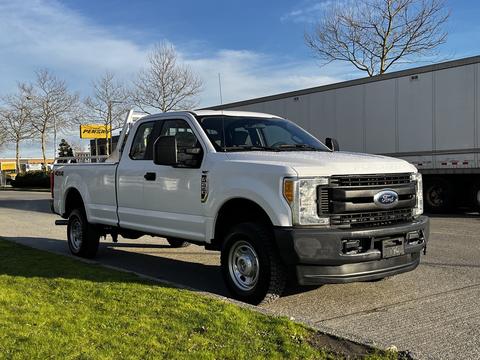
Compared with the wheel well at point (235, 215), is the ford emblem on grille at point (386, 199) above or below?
above

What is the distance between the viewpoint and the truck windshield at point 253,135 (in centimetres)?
630

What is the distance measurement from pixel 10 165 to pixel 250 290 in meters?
96.8

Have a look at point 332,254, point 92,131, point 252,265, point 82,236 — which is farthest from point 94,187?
point 92,131

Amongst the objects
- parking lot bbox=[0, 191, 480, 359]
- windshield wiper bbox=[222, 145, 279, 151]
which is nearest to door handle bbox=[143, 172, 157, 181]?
windshield wiper bbox=[222, 145, 279, 151]

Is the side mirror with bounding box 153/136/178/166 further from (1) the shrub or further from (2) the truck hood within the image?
(1) the shrub

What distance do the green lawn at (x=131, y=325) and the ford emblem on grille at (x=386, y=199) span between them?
Result: 1.55 m

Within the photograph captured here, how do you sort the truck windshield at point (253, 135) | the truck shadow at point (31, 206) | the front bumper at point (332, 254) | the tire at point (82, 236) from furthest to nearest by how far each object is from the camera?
the truck shadow at point (31, 206) → the tire at point (82, 236) → the truck windshield at point (253, 135) → the front bumper at point (332, 254)

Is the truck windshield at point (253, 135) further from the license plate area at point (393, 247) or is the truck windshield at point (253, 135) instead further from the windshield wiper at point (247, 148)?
the license plate area at point (393, 247)

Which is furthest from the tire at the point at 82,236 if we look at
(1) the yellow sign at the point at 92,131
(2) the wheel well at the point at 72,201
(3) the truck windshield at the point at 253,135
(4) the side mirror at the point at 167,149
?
(1) the yellow sign at the point at 92,131

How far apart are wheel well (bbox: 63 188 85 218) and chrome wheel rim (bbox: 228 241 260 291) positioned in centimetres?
393

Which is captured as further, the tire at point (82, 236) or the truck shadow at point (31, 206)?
the truck shadow at point (31, 206)

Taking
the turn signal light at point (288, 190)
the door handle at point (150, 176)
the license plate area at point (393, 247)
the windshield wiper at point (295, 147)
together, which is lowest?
the license plate area at point (393, 247)

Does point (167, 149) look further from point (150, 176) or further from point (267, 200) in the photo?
point (267, 200)

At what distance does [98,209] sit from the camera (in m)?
7.99
